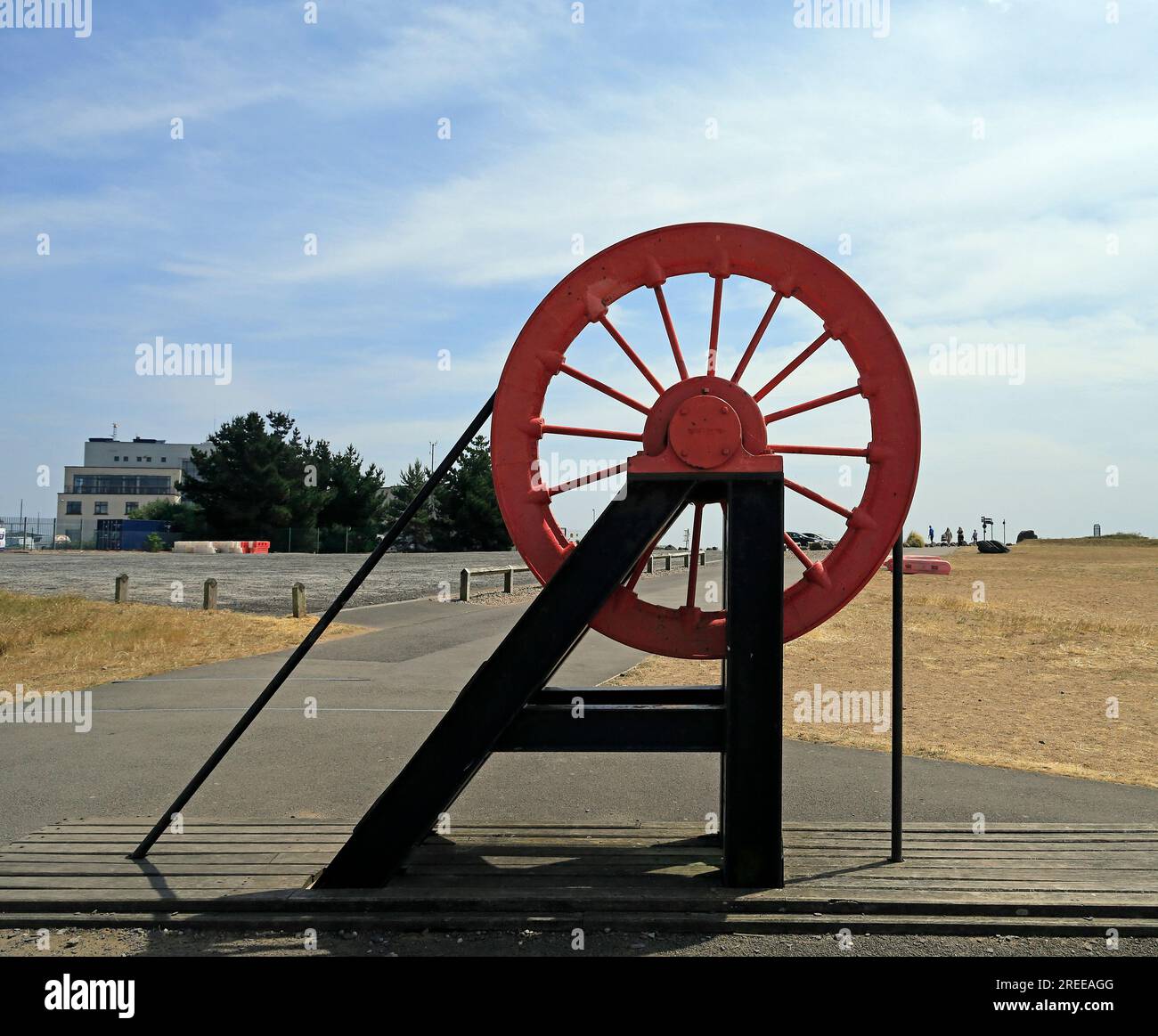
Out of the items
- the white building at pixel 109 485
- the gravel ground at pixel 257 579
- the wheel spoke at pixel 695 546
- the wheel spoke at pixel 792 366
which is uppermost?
the white building at pixel 109 485

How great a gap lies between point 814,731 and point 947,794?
2698mm

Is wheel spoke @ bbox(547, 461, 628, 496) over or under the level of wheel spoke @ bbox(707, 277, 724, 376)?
under

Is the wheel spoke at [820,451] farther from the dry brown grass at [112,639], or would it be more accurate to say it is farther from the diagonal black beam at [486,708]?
the dry brown grass at [112,639]

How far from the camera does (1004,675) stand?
1420cm

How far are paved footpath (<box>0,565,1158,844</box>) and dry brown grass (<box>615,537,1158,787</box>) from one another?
3.98 feet

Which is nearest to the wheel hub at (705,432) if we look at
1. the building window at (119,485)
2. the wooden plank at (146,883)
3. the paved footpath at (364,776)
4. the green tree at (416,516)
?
the paved footpath at (364,776)

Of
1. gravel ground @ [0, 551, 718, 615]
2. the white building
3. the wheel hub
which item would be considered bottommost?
gravel ground @ [0, 551, 718, 615]

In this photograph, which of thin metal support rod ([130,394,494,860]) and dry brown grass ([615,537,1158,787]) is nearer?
thin metal support rod ([130,394,494,860])

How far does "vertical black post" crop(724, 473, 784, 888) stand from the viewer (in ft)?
15.8

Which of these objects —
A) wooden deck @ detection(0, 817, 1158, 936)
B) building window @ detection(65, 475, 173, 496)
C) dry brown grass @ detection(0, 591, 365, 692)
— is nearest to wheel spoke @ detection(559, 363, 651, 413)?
wooden deck @ detection(0, 817, 1158, 936)

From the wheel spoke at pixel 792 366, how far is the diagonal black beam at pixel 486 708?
1.16 m

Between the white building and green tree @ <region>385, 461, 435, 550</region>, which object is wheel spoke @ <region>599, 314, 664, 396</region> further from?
the white building

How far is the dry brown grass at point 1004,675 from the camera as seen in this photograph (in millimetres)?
9281

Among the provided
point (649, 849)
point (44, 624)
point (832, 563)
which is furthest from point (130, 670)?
point (832, 563)
